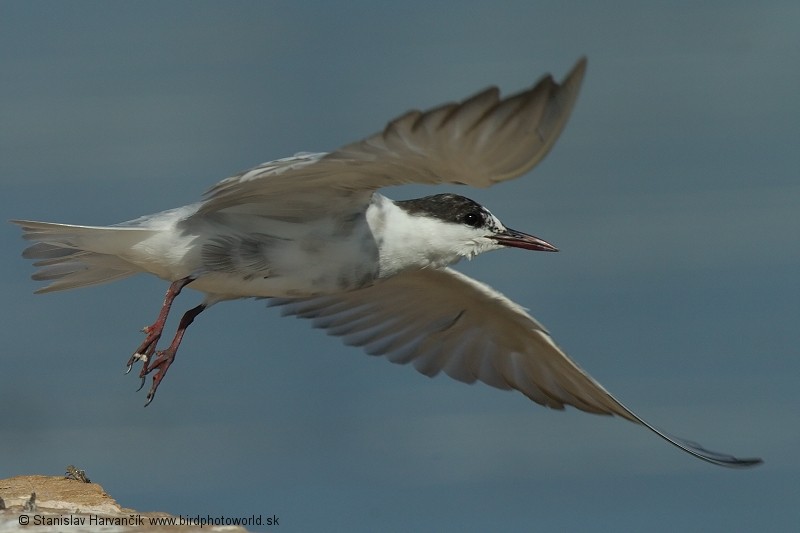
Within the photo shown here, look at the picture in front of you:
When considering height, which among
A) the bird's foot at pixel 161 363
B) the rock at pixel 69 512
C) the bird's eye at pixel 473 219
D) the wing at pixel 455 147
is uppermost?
the wing at pixel 455 147

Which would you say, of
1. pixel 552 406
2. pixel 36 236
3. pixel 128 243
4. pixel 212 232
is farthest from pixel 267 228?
pixel 552 406

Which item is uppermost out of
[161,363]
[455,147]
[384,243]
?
[455,147]

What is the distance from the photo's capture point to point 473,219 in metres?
8.79

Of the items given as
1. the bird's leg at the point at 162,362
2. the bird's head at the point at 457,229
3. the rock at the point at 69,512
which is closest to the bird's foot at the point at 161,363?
the bird's leg at the point at 162,362

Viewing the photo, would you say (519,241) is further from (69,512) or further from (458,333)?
(69,512)

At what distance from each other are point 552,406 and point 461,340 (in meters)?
0.84

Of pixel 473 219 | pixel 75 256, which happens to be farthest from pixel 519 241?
pixel 75 256

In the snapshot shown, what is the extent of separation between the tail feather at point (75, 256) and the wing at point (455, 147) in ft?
2.93

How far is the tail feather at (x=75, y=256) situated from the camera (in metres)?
8.23

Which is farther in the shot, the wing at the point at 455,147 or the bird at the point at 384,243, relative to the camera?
the bird at the point at 384,243

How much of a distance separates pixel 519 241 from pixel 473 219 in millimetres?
352

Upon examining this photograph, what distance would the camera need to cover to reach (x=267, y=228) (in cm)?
834

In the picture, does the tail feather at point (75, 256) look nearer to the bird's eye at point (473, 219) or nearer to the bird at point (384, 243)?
the bird at point (384, 243)

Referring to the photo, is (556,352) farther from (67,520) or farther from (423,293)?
(67,520)
